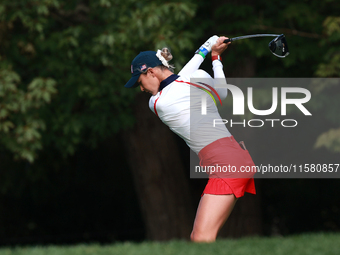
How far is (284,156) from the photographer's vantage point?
9242 mm

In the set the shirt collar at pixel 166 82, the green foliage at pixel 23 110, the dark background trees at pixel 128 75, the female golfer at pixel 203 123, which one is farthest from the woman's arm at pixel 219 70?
the green foliage at pixel 23 110

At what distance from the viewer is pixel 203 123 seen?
369 cm

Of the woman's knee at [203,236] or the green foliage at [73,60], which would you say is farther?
the green foliage at [73,60]

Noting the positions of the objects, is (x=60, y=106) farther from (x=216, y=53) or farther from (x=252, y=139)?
(x=216, y=53)

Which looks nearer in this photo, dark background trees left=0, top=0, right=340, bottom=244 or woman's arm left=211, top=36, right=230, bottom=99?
woman's arm left=211, top=36, right=230, bottom=99

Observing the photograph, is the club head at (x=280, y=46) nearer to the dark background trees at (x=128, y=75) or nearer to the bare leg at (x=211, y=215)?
the bare leg at (x=211, y=215)

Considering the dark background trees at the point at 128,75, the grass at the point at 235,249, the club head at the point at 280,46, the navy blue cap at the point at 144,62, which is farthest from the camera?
the dark background trees at the point at 128,75

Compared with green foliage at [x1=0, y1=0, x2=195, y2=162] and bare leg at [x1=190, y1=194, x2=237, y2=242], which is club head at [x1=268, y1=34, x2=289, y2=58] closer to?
bare leg at [x1=190, y1=194, x2=237, y2=242]

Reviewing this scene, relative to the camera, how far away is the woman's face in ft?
12.2

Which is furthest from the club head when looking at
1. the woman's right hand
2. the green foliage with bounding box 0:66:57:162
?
the green foliage with bounding box 0:66:57:162

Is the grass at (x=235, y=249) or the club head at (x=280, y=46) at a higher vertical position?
the club head at (x=280, y=46)

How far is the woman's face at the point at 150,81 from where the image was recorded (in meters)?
3.71

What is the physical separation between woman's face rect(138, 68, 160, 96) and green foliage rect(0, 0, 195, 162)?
344cm

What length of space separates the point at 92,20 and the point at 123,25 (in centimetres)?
128
